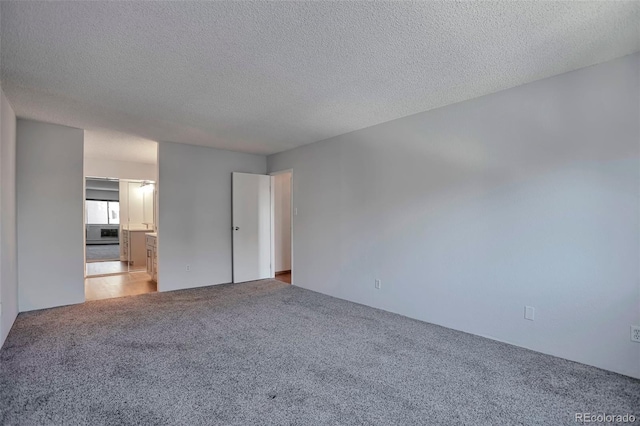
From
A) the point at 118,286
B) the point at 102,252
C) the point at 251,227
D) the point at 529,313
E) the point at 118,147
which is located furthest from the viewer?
the point at 102,252

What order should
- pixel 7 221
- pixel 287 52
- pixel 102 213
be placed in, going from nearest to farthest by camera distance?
pixel 287 52 → pixel 7 221 → pixel 102 213

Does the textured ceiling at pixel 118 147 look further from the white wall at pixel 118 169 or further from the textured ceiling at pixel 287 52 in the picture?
the textured ceiling at pixel 287 52

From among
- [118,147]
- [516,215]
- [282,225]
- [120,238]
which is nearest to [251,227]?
[282,225]

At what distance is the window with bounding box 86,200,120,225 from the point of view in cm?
1017

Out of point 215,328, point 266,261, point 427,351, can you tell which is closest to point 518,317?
point 427,351

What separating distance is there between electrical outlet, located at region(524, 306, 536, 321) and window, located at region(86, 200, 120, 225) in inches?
450

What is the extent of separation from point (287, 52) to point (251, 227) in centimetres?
398

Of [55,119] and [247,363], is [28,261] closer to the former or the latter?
[55,119]

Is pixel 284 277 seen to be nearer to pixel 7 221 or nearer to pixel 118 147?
pixel 118 147

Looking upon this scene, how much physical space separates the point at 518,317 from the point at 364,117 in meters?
2.69

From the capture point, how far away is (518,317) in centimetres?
284

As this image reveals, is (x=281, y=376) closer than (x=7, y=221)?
Yes

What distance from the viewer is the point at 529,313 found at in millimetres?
2771

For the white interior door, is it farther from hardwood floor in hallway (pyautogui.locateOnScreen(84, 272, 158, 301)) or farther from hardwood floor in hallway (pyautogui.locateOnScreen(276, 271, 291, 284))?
hardwood floor in hallway (pyautogui.locateOnScreen(84, 272, 158, 301))
